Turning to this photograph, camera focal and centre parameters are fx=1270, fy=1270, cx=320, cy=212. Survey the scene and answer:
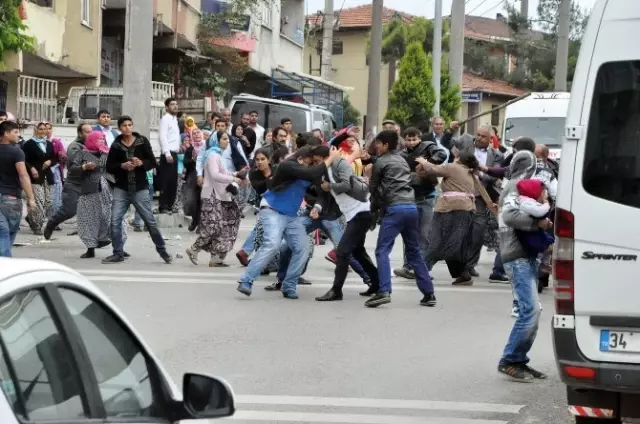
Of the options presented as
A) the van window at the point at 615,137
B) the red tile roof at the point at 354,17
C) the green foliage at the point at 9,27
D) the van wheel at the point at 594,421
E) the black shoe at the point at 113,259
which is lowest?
the black shoe at the point at 113,259

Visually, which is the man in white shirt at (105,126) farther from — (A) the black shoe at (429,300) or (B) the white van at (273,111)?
(B) the white van at (273,111)

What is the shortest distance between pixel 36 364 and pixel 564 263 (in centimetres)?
383

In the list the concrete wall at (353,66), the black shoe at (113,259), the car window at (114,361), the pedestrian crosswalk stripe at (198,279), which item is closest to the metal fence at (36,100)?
the black shoe at (113,259)

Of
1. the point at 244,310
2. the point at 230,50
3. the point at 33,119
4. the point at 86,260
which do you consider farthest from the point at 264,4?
the point at 244,310

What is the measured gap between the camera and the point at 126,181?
1559cm

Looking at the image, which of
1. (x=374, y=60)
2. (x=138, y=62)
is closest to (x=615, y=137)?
(x=138, y=62)

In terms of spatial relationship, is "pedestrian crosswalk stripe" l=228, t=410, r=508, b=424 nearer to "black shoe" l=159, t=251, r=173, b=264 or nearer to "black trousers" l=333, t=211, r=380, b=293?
"black trousers" l=333, t=211, r=380, b=293

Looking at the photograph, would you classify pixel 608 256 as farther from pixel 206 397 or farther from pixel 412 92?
pixel 412 92

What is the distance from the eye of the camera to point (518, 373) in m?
9.21

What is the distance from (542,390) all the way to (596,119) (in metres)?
3.11

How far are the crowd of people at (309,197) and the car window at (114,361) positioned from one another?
554 cm

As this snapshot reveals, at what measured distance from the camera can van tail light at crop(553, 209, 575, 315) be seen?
6.54 metres

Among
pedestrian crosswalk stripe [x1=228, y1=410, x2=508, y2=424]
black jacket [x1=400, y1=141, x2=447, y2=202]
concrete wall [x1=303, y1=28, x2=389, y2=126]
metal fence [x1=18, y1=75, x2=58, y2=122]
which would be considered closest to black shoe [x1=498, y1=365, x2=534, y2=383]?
pedestrian crosswalk stripe [x1=228, y1=410, x2=508, y2=424]

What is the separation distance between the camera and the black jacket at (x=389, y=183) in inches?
501
